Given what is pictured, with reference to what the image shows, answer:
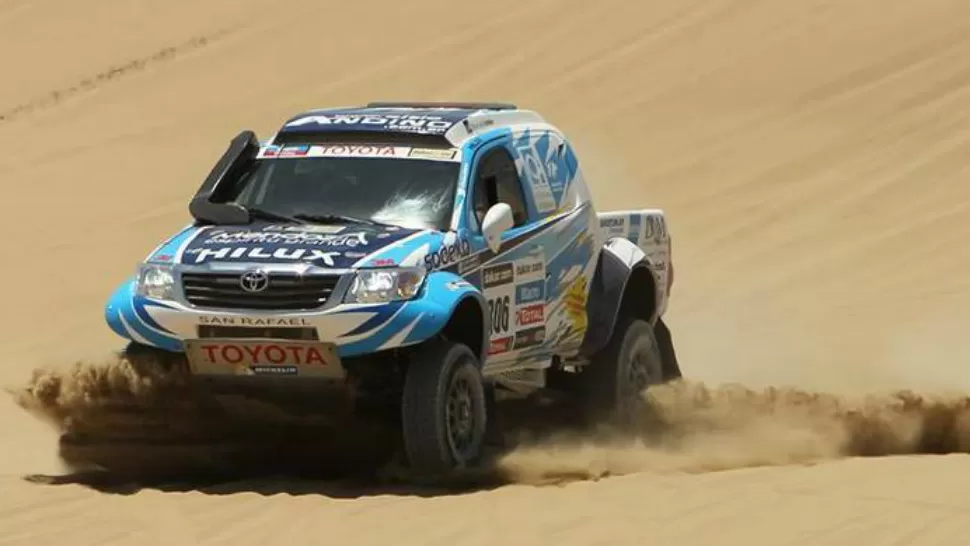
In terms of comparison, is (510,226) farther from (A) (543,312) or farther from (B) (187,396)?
(B) (187,396)

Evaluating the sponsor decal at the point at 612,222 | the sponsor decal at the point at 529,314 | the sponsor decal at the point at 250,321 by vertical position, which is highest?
the sponsor decal at the point at 612,222

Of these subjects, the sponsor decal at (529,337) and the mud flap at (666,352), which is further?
the mud flap at (666,352)

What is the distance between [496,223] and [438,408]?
1.21 meters

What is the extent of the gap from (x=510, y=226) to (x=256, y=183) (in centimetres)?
133

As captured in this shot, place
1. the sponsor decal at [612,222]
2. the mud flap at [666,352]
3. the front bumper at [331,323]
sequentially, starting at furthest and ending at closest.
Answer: the mud flap at [666,352], the sponsor decal at [612,222], the front bumper at [331,323]

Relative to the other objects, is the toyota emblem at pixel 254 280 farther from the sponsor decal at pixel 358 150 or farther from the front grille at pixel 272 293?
the sponsor decal at pixel 358 150

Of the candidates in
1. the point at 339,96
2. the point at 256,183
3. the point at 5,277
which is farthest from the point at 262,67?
the point at 256,183

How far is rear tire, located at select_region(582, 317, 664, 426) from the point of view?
12469 mm

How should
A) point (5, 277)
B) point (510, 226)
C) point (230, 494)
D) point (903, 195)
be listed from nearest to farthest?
point (230, 494) → point (510, 226) → point (5, 277) → point (903, 195)

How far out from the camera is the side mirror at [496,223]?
427 inches

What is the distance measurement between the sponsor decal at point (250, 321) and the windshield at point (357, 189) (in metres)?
0.98

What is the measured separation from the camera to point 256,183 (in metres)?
11.3

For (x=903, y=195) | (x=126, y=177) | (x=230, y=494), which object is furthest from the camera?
(x=126, y=177)

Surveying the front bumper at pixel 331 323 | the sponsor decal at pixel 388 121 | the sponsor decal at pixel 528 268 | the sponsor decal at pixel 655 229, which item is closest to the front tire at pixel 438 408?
the front bumper at pixel 331 323
